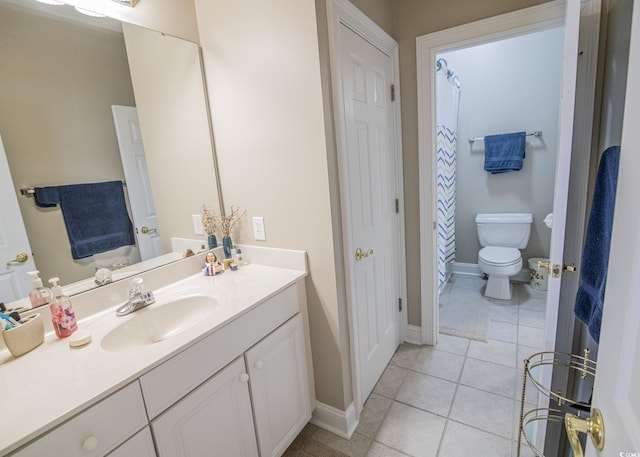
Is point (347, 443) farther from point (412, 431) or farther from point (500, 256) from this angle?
point (500, 256)

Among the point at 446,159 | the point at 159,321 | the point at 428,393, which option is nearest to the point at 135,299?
the point at 159,321

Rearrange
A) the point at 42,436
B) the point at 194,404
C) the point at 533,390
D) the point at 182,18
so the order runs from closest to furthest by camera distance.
Result: the point at 42,436 → the point at 194,404 → the point at 182,18 → the point at 533,390

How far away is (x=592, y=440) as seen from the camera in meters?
0.59

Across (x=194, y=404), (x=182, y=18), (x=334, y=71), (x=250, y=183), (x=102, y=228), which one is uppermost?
(x=182, y=18)

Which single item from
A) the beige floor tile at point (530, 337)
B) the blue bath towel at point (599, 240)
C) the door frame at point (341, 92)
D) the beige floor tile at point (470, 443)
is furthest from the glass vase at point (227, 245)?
the beige floor tile at point (530, 337)

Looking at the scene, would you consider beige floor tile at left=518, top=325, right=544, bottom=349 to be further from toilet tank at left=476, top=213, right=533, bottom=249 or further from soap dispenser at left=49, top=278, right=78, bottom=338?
soap dispenser at left=49, top=278, right=78, bottom=338

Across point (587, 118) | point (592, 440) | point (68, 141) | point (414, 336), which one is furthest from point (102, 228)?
point (587, 118)

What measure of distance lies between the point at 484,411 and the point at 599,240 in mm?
1184

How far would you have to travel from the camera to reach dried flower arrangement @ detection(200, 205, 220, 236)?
5.77ft

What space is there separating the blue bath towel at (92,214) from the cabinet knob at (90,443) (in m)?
0.76

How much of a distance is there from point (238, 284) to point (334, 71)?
3.52ft

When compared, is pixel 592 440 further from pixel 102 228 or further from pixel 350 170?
pixel 102 228

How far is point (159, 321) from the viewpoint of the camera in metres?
1.31

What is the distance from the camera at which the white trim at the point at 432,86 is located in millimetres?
1683
